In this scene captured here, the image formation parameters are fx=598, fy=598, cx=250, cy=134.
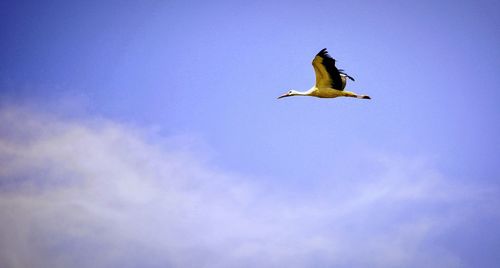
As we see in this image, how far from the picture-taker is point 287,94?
30.1 meters

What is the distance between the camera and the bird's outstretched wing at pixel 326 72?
81.8 ft

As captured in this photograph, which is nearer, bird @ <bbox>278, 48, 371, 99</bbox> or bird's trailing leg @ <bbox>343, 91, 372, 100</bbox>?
bird @ <bbox>278, 48, 371, 99</bbox>

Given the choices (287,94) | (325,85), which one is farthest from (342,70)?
(287,94)

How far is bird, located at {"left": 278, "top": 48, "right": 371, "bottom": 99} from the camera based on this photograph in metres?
25.1

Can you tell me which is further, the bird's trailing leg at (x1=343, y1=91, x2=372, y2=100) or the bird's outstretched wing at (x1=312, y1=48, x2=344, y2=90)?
the bird's trailing leg at (x1=343, y1=91, x2=372, y2=100)

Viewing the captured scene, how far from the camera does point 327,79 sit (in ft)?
87.7

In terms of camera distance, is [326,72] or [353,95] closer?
[326,72]

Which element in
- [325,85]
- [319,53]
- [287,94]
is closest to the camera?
[319,53]

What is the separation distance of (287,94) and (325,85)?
3235mm

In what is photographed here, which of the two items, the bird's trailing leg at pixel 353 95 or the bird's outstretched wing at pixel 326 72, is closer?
the bird's outstretched wing at pixel 326 72

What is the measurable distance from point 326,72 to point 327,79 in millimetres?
712

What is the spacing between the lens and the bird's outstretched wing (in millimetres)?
24938

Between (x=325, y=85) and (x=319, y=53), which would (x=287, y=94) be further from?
(x=319, y=53)

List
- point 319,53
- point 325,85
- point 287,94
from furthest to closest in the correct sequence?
point 287,94, point 325,85, point 319,53
